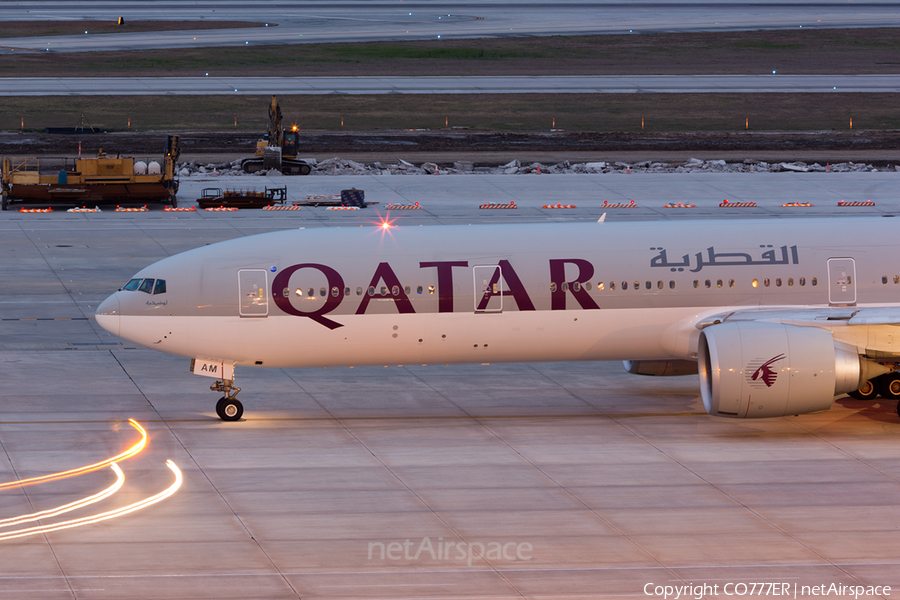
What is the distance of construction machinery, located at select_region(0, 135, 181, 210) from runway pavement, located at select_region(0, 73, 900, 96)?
3214 cm

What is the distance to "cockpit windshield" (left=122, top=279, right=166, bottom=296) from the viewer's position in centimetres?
2706

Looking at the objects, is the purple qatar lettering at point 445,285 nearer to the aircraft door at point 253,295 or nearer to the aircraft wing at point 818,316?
the aircraft door at point 253,295

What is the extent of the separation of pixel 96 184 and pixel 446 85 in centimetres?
4274

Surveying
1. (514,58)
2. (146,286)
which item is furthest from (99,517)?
(514,58)

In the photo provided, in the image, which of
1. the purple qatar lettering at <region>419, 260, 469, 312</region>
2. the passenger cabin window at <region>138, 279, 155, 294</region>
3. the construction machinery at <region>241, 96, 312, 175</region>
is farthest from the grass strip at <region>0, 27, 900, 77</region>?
the purple qatar lettering at <region>419, 260, 469, 312</region>

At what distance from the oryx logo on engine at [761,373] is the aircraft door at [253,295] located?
36.3 feet

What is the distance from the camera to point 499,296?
27109 millimetres

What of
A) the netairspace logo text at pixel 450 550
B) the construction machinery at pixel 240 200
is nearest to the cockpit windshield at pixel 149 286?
the netairspace logo text at pixel 450 550

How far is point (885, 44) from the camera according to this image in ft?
382

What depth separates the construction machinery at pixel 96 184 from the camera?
5606cm

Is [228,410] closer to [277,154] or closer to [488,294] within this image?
[488,294]

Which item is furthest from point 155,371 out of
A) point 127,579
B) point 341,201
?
point 341,201

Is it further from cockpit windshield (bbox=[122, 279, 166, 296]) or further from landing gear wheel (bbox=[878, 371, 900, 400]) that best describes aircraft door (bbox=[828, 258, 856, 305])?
cockpit windshield (bbox=[122, 279, 166, 296])

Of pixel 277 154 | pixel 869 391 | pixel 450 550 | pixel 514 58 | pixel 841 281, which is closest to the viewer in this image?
pixel 450 550
